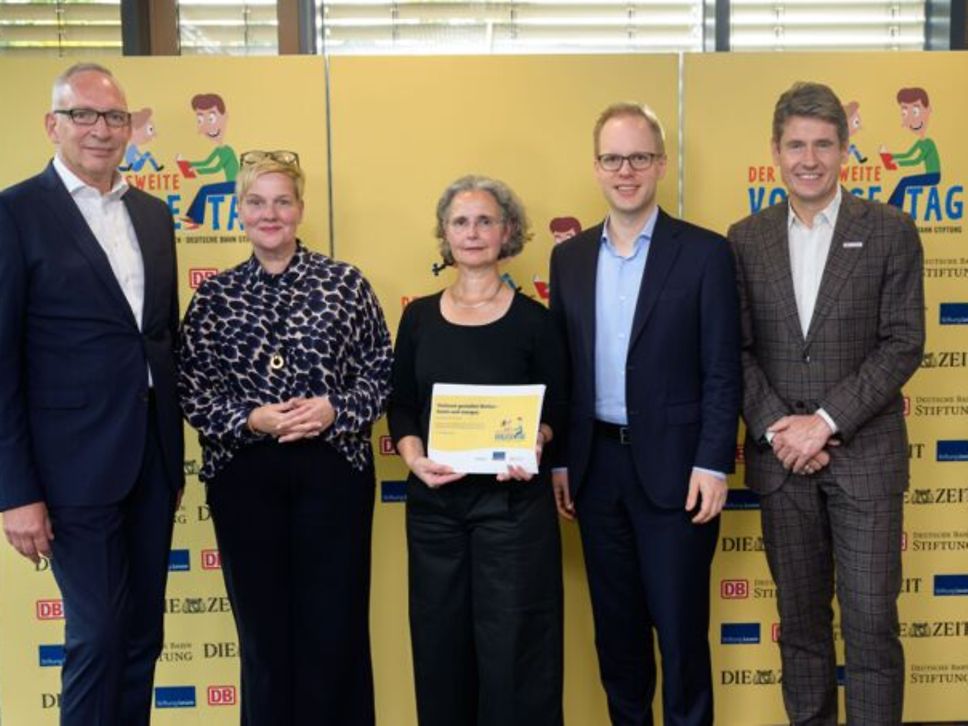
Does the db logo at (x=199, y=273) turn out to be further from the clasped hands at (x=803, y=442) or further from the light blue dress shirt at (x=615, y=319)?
the clasped hands at (x=803, y=442)

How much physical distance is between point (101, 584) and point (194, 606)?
922 mm

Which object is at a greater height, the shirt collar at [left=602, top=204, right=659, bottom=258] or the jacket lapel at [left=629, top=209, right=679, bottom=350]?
the shirt collar at [left=602, top=204, right=659, bottom=258]

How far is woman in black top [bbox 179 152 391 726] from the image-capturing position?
2396 mm

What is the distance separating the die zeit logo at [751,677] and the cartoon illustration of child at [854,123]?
1.84m

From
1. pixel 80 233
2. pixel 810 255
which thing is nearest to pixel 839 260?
pixel 810 255

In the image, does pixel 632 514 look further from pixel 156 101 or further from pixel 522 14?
pixel 522 14

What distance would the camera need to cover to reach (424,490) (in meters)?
2.44

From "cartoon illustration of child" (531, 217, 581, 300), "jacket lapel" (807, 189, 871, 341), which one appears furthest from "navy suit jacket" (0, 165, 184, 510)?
"jacket lapel" (807, 189, 871, 341)

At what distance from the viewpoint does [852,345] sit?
2426 millimetres

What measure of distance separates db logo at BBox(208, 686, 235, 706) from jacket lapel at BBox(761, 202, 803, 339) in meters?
2.30

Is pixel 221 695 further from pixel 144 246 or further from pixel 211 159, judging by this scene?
pixel 211 159

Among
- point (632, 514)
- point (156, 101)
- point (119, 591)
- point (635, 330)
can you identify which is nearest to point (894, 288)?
point (635, 330)

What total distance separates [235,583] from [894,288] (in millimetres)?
1992

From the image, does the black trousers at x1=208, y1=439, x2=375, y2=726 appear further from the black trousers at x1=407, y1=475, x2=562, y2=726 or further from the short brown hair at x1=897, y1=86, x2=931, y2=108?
the short brown hair at x1=897, y1=86, x2=931, y2=108
